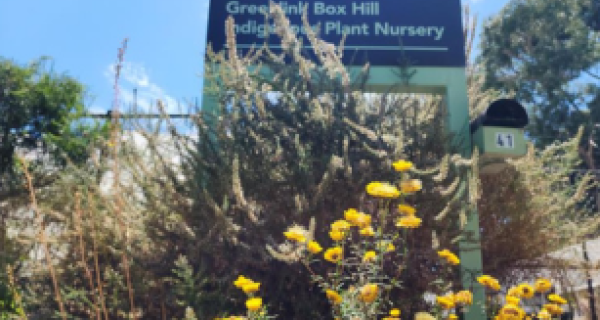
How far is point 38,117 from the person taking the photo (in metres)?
5.70

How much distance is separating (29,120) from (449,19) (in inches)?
185

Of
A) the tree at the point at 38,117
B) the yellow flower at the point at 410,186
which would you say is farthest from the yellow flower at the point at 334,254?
the tree at the point at 38,117

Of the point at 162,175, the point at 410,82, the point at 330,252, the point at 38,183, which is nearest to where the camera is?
the point at 330,252

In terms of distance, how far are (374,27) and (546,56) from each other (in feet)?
38.1

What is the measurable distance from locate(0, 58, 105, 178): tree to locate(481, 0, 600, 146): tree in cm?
1131

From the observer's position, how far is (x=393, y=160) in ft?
10.1

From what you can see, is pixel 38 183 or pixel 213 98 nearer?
pixel 213 98

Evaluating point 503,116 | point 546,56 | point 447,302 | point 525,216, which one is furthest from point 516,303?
point 546,56

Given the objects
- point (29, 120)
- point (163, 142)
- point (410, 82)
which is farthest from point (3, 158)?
point (410, 82)

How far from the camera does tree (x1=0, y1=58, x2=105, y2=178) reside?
5.44 m

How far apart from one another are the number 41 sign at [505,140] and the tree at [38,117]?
4.15m

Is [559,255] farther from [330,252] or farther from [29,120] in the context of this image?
[29,120]

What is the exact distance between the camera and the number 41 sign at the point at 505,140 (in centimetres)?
342

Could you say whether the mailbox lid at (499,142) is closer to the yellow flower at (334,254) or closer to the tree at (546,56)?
the yellow flower at (334,254)
